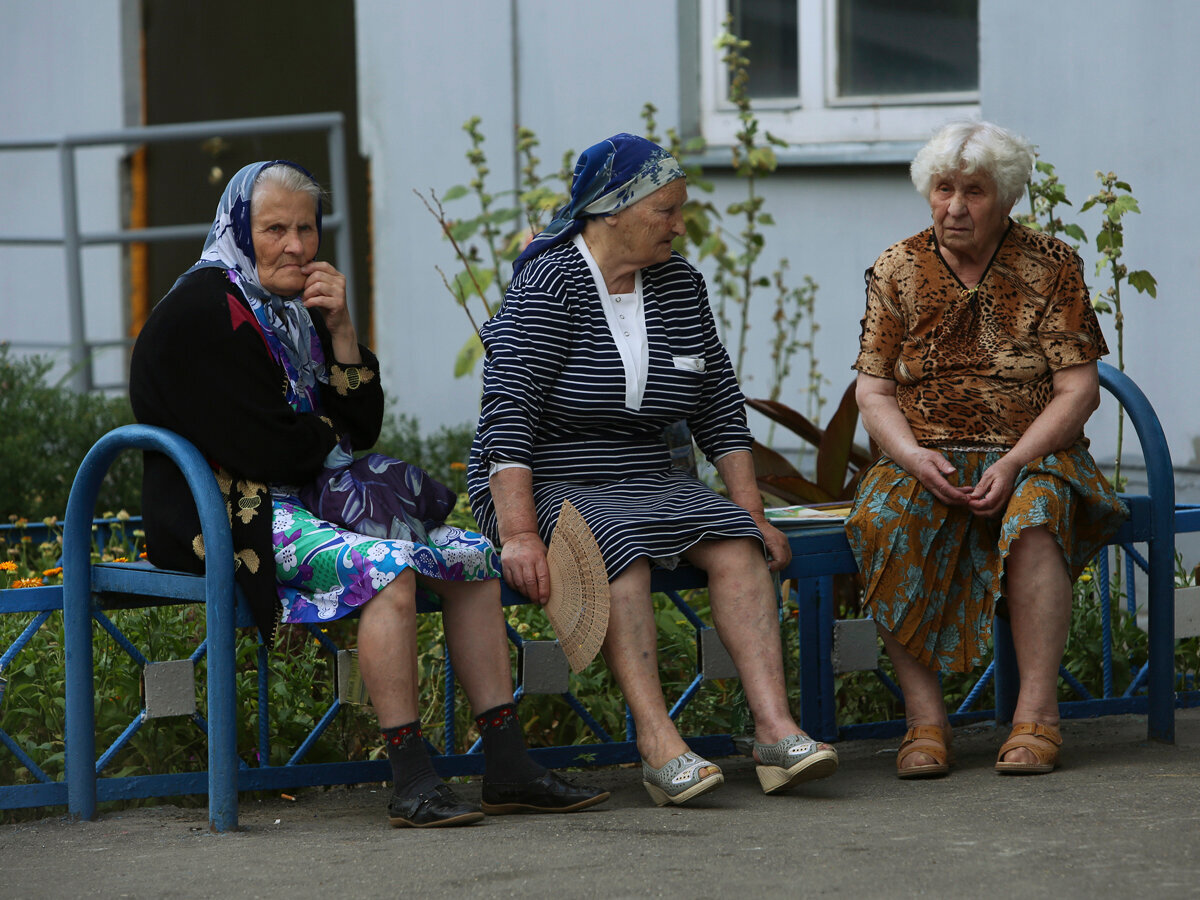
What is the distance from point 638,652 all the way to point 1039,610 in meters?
0.89

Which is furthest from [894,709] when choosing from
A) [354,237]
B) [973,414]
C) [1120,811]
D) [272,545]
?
[354,237]

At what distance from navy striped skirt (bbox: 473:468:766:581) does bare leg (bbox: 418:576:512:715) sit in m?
0.23

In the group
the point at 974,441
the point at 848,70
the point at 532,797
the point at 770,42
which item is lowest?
the point at 532,797

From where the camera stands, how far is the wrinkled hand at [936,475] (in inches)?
138

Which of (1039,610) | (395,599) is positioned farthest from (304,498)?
(1039,610)

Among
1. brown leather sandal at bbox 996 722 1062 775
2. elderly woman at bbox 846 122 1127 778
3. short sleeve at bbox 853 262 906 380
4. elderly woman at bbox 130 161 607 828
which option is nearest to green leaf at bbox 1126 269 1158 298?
elderly woman at bbox 846 122 1127 778

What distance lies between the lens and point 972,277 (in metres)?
3.68

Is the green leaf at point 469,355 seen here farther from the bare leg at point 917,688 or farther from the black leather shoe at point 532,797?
the black leather shoe at point 532,797

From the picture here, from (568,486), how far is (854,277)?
2.58 m

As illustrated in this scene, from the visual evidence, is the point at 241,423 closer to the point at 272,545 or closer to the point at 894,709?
the point at 272,545

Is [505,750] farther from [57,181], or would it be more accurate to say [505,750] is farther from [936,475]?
[57,181]

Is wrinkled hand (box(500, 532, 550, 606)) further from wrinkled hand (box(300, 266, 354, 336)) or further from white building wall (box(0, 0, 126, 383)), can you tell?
A: white building wall (box(0, 0, 126, 383))

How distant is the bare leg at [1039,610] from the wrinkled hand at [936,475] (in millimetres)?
159

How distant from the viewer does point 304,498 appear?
333cm
